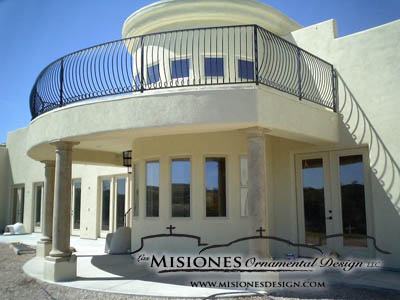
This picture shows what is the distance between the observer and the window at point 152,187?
10242 millimetres

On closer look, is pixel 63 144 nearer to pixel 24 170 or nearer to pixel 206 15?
pixel 206 15

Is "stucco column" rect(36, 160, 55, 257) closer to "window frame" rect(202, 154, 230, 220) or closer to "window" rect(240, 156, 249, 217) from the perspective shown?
"window frame" rect(202, 154, 230, 220)

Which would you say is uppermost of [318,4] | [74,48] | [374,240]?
[318,4]

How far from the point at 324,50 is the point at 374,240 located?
4.70m

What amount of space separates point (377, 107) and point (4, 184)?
2039 centimetres

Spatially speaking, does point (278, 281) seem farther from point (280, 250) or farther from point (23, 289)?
point (23, 289)

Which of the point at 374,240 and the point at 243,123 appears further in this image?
the point at 374,240

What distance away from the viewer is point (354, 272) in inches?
336

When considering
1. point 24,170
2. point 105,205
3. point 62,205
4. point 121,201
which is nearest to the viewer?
point 62,205

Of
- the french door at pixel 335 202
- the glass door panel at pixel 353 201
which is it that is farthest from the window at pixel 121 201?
the glass door panel at pixel 353 201

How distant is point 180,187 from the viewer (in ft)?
32.8


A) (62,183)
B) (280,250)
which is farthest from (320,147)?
(62,183)

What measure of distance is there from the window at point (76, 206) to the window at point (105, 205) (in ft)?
6.28

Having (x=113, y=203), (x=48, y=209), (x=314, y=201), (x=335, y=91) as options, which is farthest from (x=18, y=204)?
(x=335, y=91)
